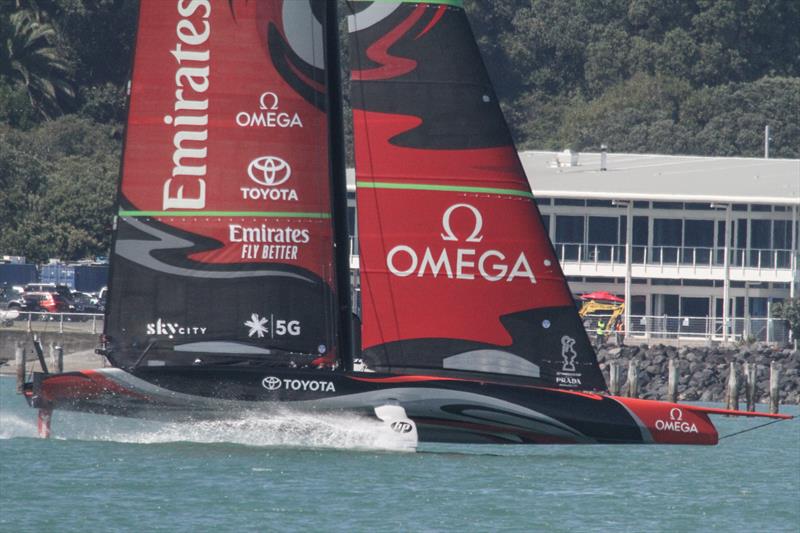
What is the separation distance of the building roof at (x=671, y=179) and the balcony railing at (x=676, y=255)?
168cm

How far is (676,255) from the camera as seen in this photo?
5553cm

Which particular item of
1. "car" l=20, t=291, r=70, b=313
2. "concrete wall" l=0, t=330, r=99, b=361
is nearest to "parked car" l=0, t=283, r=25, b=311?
"car" l=20, t=291, r=70, b=313

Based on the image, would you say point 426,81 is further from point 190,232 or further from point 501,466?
point 501,466

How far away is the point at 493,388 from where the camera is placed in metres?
22.4

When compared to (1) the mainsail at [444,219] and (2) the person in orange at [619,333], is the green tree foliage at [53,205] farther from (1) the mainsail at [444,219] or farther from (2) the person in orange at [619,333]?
(1) the mainsail at [444,219]

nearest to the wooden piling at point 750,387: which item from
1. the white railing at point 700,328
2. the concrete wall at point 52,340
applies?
the white railing at point 700,328

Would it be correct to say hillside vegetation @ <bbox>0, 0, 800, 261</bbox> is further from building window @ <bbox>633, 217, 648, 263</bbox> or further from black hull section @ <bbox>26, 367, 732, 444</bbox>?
black hull section @ <bbox>26, 367, 732, 444</bbox>

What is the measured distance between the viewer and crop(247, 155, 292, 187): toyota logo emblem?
22859mm

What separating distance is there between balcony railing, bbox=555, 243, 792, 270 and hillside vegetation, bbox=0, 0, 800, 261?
50.3 ft

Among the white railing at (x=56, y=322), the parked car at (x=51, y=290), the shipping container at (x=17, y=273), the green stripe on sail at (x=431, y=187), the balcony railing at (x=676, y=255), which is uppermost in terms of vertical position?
the green stripe on sail at (x=431, y=187)

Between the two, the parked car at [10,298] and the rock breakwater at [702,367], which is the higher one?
the parked car at [10,298]

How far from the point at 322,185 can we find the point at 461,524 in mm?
4671

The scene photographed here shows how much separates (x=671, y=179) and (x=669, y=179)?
0.06 metres

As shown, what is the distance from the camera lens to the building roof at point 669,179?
54.3 meters
